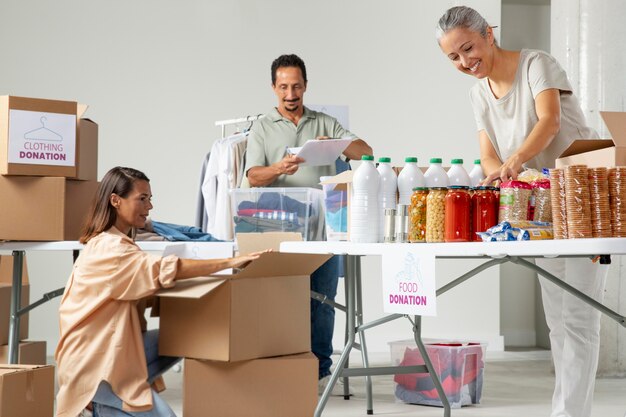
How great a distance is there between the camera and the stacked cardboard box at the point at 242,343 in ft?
8.71

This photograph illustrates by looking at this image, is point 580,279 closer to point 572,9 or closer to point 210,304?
point 210,304

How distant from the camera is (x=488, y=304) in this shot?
607 centimetres

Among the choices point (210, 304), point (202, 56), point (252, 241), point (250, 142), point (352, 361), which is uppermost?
point (202, 56)

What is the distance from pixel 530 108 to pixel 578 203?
85cm

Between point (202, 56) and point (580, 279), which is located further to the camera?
point (202, 56)

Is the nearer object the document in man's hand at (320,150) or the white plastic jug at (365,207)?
the white plastic jug at (365,207)

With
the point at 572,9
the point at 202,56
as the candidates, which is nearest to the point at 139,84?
the point at 202,56

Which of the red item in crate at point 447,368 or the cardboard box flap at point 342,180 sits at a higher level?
the cardboard box flap at point 342,180

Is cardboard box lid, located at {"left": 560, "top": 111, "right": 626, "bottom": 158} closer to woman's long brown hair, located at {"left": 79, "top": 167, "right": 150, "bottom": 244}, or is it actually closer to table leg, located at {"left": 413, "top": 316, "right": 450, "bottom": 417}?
table leg, located at {"left": 413, "top": 316, "right": 450, "bottom": 417}

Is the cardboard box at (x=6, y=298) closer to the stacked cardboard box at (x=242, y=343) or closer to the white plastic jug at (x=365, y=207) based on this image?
the stacked cardboard box at (x=242, y=343)

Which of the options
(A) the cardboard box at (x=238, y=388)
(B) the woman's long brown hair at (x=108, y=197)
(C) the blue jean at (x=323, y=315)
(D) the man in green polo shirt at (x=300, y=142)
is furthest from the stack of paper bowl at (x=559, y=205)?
(C) the blue jean at (x=323, y=315)

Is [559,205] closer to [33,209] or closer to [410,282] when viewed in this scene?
[410,282]

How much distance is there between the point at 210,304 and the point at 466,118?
3.83 meters

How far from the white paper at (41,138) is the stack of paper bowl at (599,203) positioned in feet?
7.95
